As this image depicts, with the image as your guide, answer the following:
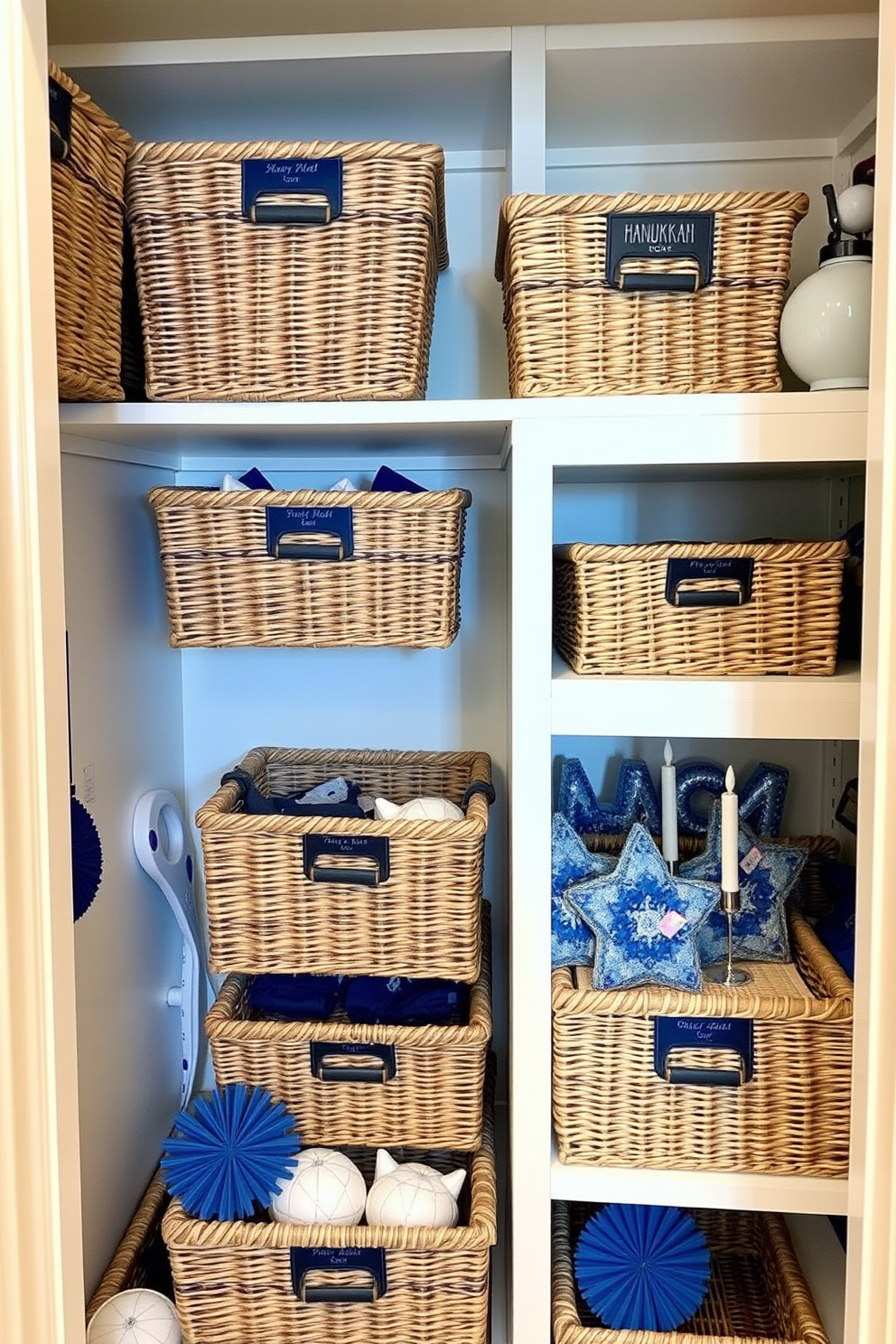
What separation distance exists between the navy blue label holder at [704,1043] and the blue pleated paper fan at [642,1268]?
6.5 inches

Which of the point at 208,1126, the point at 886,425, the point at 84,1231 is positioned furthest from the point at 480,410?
the point at 84,1231

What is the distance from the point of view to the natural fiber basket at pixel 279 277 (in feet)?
3.54

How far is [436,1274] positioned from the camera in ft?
3.71

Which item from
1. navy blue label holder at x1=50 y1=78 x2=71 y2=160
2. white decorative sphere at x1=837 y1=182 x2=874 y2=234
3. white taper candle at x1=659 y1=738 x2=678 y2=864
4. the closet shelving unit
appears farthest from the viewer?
white taper candle at x1=659 y1=738 x2=678 y2=864

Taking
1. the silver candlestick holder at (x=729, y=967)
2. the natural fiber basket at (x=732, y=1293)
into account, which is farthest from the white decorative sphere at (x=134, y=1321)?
the silver candlestick holder at (x=729, y=967)

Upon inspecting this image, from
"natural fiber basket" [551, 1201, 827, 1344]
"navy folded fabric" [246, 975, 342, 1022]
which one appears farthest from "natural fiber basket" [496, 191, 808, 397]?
"natural fiber basket" [551, 1201, 827, 1344]

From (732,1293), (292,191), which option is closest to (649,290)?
(292,191)

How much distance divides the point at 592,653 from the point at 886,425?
431mm

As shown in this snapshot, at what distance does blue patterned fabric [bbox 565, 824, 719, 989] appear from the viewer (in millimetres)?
1134

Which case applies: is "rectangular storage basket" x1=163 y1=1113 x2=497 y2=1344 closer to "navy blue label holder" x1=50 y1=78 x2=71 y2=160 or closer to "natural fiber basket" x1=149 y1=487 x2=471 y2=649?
"natural fiber basket" x1=149 y1=487 x2=471 y2=649

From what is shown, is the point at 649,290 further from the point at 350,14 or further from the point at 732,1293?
the point at 732,1293

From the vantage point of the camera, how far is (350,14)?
112cm

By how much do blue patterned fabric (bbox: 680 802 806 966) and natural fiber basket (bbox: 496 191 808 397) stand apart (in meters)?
0.51

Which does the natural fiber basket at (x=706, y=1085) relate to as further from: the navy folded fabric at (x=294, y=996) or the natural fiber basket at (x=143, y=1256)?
the natural fiber basket at (x=143, y=1256)
